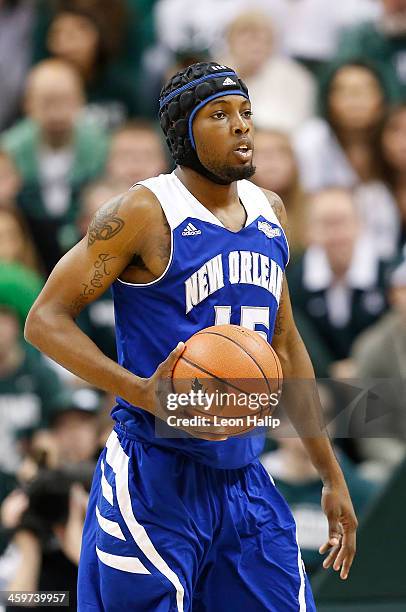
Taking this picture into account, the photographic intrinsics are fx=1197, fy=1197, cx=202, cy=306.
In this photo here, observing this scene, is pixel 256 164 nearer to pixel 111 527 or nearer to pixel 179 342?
pixel 179 342

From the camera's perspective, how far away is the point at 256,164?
26.7 ft

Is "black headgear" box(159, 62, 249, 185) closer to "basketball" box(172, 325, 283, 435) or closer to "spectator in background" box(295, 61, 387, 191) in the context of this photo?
"basketball" box(172, 325, 283, 435)

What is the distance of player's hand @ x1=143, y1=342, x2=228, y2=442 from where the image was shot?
11.3 ft

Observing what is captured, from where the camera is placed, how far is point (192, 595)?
389cm

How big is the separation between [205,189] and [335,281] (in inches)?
148

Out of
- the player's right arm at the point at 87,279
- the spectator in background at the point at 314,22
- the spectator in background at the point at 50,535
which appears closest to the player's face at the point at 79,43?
the spectator in background at the point at 314,22

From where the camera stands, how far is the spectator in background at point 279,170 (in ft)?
26.4

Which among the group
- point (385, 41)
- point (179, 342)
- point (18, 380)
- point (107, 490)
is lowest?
point (107, 490)

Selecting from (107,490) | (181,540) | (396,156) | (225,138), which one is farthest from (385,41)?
(181,540)

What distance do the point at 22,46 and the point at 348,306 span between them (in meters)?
3.47

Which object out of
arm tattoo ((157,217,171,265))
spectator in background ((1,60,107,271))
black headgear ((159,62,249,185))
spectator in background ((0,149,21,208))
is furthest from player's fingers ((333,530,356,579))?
spectator in background ((0,149,21,208))

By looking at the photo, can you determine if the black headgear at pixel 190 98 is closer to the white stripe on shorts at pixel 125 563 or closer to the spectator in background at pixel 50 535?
the white stripe on shorts at pixel 125 563

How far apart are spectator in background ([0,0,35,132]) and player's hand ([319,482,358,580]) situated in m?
5.66

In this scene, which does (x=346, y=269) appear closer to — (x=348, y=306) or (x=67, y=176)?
(x=348, y=306)
